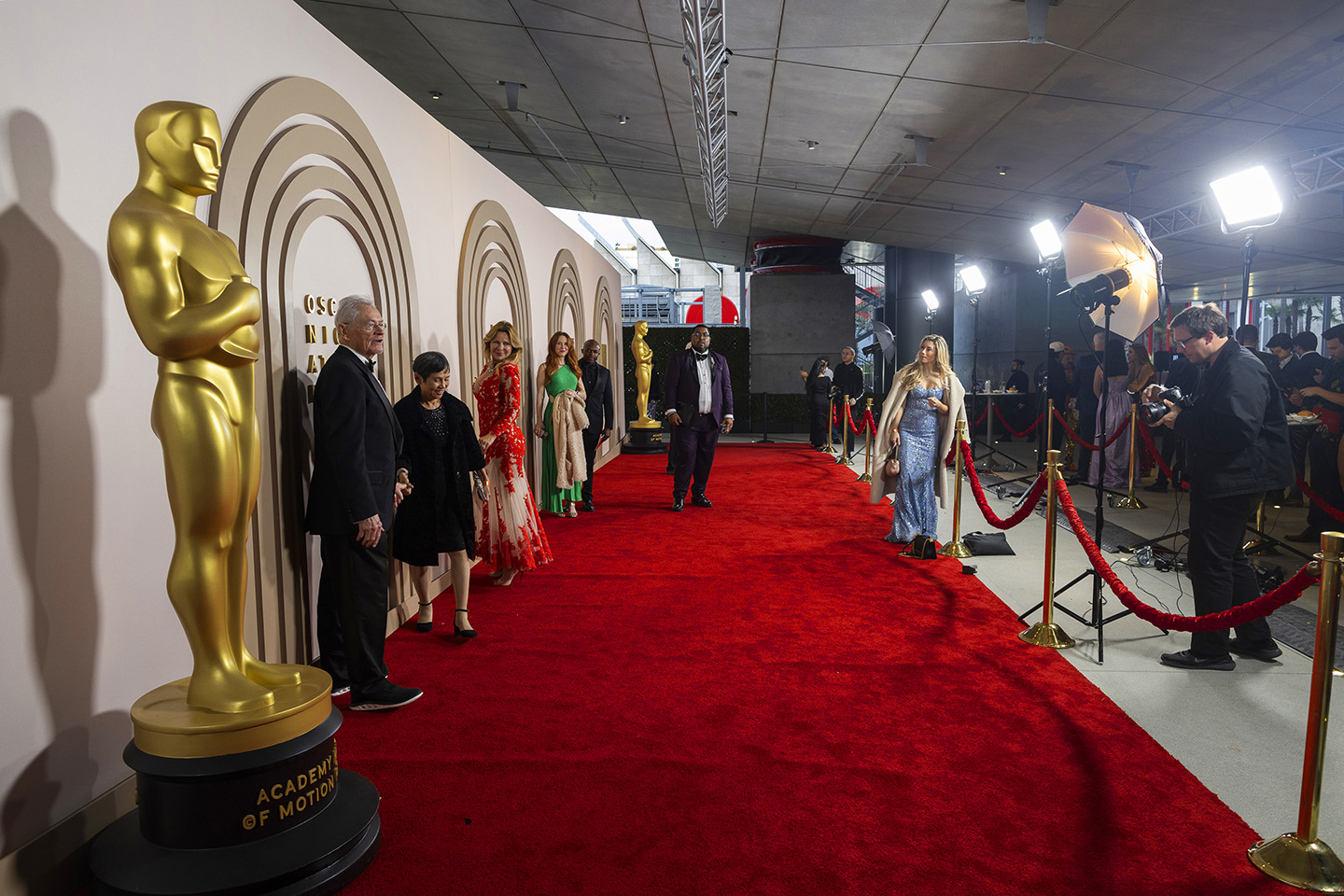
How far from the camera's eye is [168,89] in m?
2.54

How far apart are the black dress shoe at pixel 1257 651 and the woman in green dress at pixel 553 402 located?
4404mm

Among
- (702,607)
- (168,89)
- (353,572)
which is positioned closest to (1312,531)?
(702,607)

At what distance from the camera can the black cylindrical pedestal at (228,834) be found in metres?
1.94

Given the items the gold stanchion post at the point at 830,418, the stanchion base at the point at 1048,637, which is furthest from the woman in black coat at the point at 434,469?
the gold stanchion post at the point at 830,418

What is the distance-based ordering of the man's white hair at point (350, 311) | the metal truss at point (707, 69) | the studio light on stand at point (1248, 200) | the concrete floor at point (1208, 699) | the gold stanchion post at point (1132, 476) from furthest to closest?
the gold stanchion post at point (1132, 476)
the studio light on stand at point (1248, 200)
the metal truss at point (707, 69)
the man's white hair at point (350, 311)
the concrete floor at point (1208, 699)

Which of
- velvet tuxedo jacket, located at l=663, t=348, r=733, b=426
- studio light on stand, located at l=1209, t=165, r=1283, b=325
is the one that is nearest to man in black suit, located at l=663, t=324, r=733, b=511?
velvet tuxedo jacket, located at l=663, t=348, r=733, b=426

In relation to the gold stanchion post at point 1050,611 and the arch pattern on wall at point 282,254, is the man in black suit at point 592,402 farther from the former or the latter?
the gold stanchion post at point 1050,611

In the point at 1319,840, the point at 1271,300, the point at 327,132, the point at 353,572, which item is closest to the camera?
the point at 1319,840

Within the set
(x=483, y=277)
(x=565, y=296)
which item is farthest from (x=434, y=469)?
(x=565, y=296)

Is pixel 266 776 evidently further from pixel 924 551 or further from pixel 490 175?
pixel 490 175

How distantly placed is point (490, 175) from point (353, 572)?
378 centimetres

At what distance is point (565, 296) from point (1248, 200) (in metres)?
6.44

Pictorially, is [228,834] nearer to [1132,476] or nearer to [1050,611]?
[1050,611]

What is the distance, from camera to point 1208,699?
3211 millimetres
